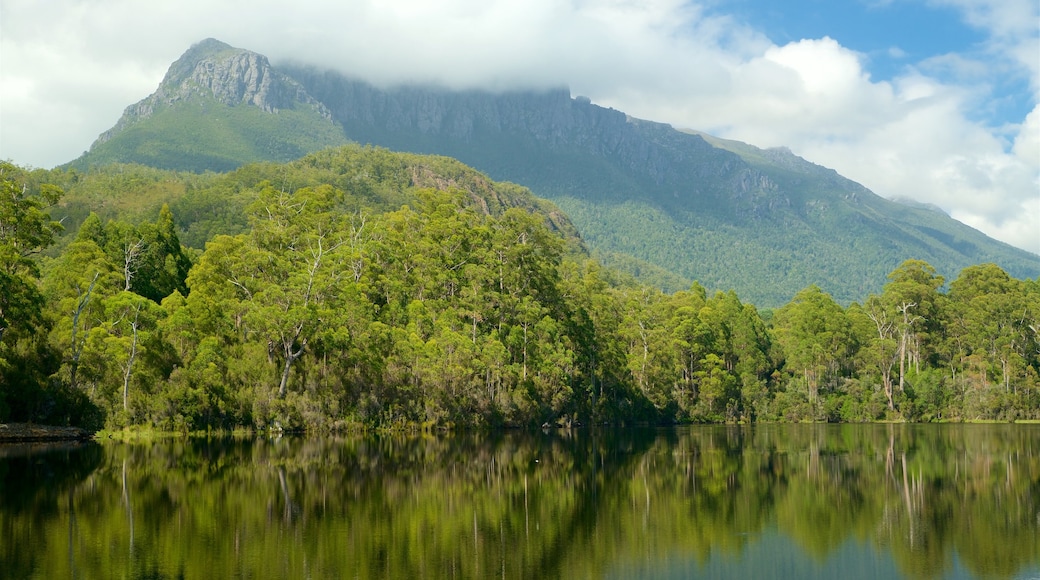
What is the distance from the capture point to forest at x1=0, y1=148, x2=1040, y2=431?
55031 millimetres

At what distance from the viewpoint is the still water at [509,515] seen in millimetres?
18297

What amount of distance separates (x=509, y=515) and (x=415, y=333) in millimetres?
45952

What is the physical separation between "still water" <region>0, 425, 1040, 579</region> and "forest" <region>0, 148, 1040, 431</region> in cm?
1254

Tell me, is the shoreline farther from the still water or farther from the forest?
the still water

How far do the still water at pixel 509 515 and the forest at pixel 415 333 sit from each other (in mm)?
12538

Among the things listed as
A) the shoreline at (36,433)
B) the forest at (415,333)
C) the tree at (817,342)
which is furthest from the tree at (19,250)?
the tree at (817,342)

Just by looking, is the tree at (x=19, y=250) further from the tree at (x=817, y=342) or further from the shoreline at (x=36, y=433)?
the tree at (x=817, y=342)

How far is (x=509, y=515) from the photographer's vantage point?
24.5m

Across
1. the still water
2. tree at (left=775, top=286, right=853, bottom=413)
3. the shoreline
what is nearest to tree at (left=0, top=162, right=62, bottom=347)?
the shoreline

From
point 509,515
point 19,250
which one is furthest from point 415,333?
point 509,515

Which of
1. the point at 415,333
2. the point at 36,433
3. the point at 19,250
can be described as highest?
the point at 19,250

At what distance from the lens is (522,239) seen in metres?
85.4

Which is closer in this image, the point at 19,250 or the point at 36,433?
the point at 36,433

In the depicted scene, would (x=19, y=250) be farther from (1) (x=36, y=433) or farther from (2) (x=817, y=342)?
(2) (x=817, y=342)
